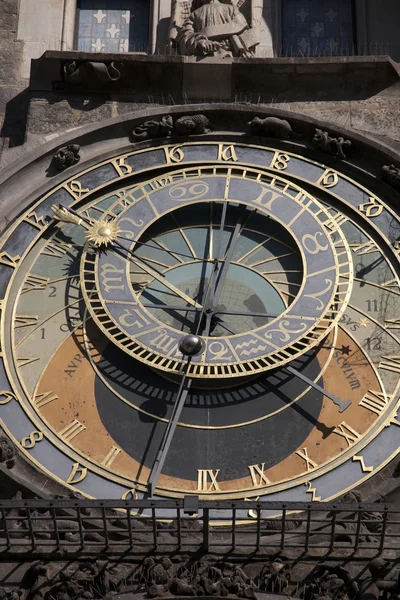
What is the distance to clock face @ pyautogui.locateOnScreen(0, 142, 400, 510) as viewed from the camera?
54.9 feet

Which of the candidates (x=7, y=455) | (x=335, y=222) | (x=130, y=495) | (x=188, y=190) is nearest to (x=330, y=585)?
(x=130, y=495)

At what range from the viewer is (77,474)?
16594 millimetres

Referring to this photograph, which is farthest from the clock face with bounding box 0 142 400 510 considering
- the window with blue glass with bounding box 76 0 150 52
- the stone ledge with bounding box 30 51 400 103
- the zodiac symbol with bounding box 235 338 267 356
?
the window with blue glass with bounding box 76 0 150 52

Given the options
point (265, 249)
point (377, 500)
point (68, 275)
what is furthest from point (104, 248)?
point (377, 500)

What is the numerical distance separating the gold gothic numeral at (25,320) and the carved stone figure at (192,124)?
283cm

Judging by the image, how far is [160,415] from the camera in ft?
56.0

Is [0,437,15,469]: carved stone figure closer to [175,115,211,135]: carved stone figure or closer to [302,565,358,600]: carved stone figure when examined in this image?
[302,565,358,600]: carved stone figure

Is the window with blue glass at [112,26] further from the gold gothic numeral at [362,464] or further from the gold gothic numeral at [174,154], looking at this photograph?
the gold gothic numeral at [362,464]

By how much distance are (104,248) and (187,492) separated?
3114mm

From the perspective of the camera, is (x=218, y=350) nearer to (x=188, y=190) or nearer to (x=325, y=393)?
(x=325, y=393)

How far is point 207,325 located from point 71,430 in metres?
1.76

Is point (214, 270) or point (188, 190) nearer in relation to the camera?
point (214, 270)

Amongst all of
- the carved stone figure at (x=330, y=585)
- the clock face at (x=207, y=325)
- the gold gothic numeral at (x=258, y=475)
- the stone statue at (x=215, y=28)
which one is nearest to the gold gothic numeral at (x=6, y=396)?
the clock face at (x=207, y=325)

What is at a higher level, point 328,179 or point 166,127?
point 166,127
